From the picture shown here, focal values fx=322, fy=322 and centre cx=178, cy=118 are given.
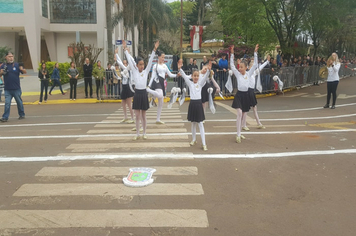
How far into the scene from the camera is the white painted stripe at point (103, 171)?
5805 mm

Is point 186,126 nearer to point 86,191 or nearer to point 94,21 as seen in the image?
point 86,191

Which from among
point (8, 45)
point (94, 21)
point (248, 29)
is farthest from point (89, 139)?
point (8, 45)

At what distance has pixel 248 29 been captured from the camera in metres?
20.9

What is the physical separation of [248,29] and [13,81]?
14.8m

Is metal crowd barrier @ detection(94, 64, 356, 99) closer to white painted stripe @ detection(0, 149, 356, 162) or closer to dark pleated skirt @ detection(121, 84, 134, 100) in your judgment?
dark pleated skirt @ detection(121, 84, 134, 100)

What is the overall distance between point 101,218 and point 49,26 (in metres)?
37.5

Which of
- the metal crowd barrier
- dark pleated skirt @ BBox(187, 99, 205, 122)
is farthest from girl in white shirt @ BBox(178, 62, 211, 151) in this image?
the metal crowd barrier

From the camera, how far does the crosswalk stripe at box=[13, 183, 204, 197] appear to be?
4949 millimetres

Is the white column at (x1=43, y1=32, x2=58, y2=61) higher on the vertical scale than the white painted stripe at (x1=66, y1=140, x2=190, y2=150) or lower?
higher

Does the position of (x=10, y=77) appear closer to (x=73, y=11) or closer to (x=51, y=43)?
(x=73, y=11)

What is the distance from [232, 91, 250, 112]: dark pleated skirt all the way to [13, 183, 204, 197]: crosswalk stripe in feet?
11.5

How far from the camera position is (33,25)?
33.8 meters

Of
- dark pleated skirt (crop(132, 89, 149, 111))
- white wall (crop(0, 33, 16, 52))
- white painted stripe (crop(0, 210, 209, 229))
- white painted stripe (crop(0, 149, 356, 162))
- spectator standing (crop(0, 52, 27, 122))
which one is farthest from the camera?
white wall (crop(0, 33, 16, 52))

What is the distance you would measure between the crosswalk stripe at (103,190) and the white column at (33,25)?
3178 centimetres
